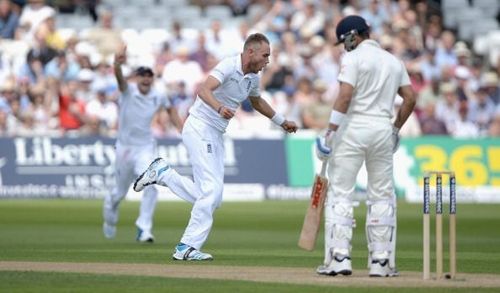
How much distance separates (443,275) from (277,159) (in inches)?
630

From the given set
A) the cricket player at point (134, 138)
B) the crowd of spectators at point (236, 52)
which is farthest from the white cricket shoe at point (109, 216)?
the crowd of spectators at point (236, 52)

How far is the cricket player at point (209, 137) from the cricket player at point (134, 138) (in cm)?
377

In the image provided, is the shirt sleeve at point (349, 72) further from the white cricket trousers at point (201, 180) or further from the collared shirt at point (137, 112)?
the collared shirt at point (137, 112)

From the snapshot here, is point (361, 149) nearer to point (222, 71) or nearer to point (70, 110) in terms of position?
point (222, 71)

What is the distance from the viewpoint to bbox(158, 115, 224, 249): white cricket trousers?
13.0 meters

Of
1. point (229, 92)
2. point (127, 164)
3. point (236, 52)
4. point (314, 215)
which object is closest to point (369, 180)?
point (314, 215)

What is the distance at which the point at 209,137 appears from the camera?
13289 millimetres

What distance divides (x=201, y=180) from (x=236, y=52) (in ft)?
56.0

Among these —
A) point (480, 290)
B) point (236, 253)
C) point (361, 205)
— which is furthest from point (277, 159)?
point (480, 290)

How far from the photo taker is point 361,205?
26219 millimetres

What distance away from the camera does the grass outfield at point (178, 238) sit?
35.4 feet

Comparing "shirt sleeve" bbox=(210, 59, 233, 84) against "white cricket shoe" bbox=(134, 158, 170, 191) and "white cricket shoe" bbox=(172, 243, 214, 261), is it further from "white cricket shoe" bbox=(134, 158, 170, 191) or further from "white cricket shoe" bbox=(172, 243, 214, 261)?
"white cricket shoe" bbox=(172, 243, 214, 261)

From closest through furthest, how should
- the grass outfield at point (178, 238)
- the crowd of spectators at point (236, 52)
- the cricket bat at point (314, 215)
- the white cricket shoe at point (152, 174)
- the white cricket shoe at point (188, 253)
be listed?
1. the grass outfield at point (178, 238)
2. the cricket bat at point (314, 215)
3. the white cricket shoe at point (188, 253)
4. the white cricket shoe at point (152, 174)
5. the crowd of spectators at point (236, 52)

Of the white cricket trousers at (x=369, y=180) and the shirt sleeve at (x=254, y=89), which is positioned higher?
the shirt sleeve at (x=254, y=89)
